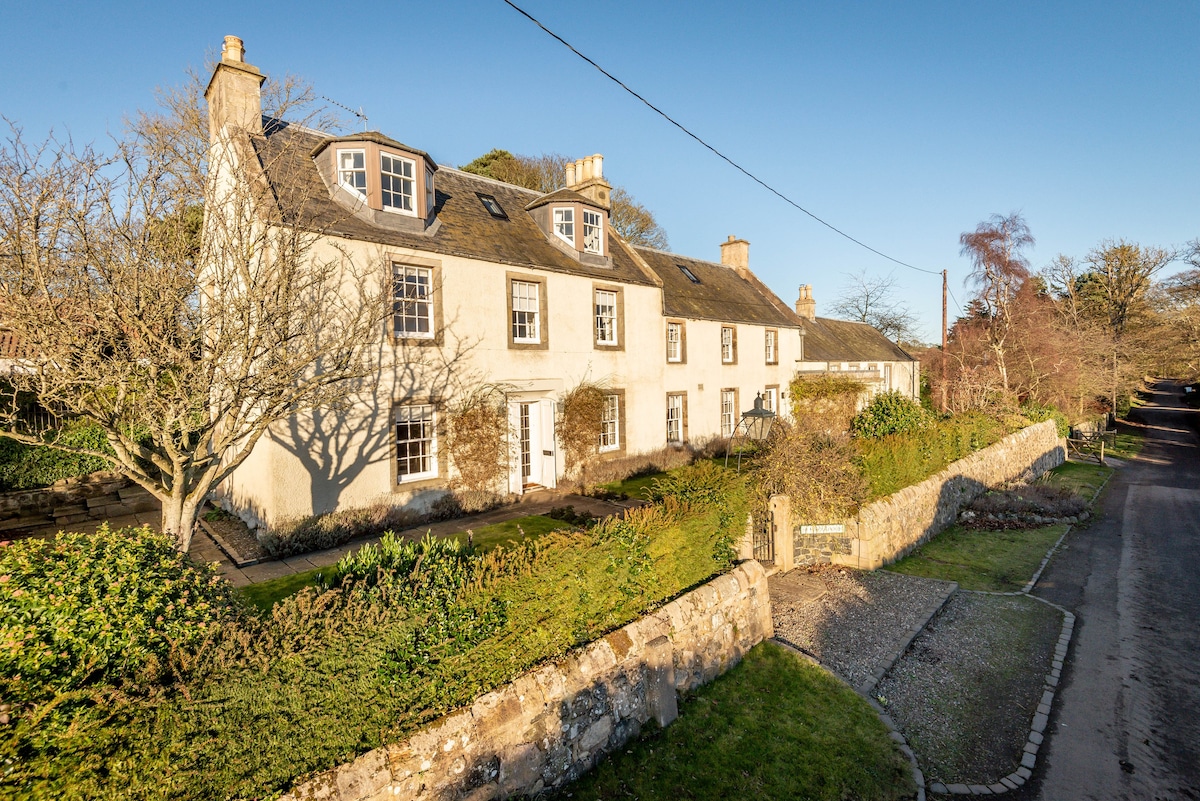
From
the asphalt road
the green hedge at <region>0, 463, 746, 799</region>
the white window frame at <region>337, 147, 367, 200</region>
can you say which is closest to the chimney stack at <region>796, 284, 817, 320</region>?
the asphalt road

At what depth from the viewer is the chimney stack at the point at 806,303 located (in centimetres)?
3431

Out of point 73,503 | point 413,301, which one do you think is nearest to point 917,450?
point 413,301

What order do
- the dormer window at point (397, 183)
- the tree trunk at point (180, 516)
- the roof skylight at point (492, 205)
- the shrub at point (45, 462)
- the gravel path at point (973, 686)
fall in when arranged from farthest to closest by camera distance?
1. the roof skylight at point (492, 205)
2. the shrub at point (45, 462)
3. the dormer window at point (397, 183)
4. the tree trunk at point (180, 516)
5. the gravel path at point (973, 686)

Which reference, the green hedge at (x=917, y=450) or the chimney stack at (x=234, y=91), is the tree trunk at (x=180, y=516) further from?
the green hedge at (x=917, y=450)

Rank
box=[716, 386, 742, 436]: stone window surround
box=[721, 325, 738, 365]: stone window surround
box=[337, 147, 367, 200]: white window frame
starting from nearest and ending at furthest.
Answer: box=[337, 147, 367, 200]: white window frame → box=[716, 386, 742, 436]: stone window surround → box=[721, 325, 738, 365]: stone window surround

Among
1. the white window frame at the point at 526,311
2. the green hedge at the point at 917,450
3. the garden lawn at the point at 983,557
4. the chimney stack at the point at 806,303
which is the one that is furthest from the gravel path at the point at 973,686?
the chimney stack at the point at 806,303

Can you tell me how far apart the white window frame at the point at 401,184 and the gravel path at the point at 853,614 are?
1186 centimetres

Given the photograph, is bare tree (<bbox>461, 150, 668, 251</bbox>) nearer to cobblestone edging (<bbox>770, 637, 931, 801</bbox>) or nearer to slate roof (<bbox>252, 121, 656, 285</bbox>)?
slate roof (<bbox>252, 121, 656, 285</bbox>)

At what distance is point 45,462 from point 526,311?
494 inches

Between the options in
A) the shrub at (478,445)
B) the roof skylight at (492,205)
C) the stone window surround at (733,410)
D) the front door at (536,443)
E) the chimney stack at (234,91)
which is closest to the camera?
the chimney stack at (234,91)

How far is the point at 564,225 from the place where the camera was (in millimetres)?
17406

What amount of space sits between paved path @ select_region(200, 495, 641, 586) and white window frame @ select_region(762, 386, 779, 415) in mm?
13361

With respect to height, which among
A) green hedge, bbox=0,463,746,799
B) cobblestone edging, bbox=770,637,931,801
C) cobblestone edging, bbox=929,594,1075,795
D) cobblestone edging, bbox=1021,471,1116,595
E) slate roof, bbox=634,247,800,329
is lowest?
cobblestone edging, bbox=929,594,1075,795

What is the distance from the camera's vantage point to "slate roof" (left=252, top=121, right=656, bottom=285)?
11727mm
